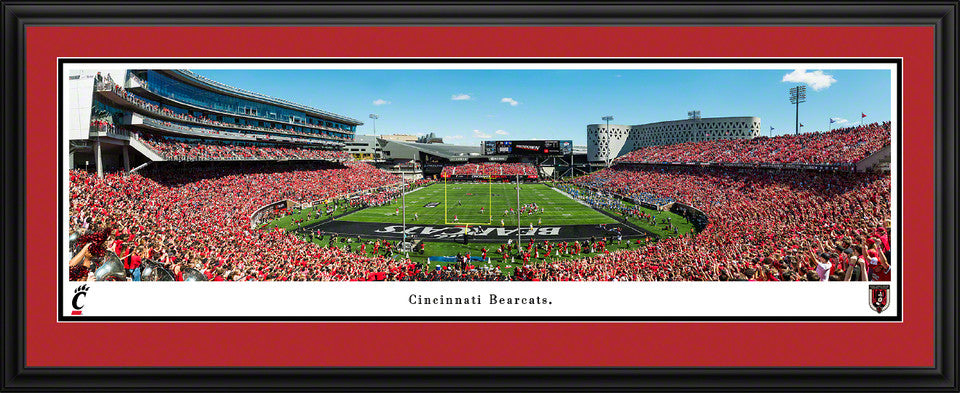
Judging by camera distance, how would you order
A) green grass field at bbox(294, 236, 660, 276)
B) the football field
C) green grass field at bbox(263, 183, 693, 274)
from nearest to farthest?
green grass field at bbox(294, 236, 660, 276)
green grass field at bbox(263, 183, 693, 274)
the football field

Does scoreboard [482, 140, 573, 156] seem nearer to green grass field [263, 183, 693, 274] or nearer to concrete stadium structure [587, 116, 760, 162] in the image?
concrete stadium structure [587, 116, 760, 162]

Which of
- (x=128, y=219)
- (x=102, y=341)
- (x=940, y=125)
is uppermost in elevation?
(x=940, y=125)

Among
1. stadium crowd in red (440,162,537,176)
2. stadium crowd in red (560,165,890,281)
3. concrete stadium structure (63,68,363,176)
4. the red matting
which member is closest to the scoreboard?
stadium crowd in red (440,162,537,176)
